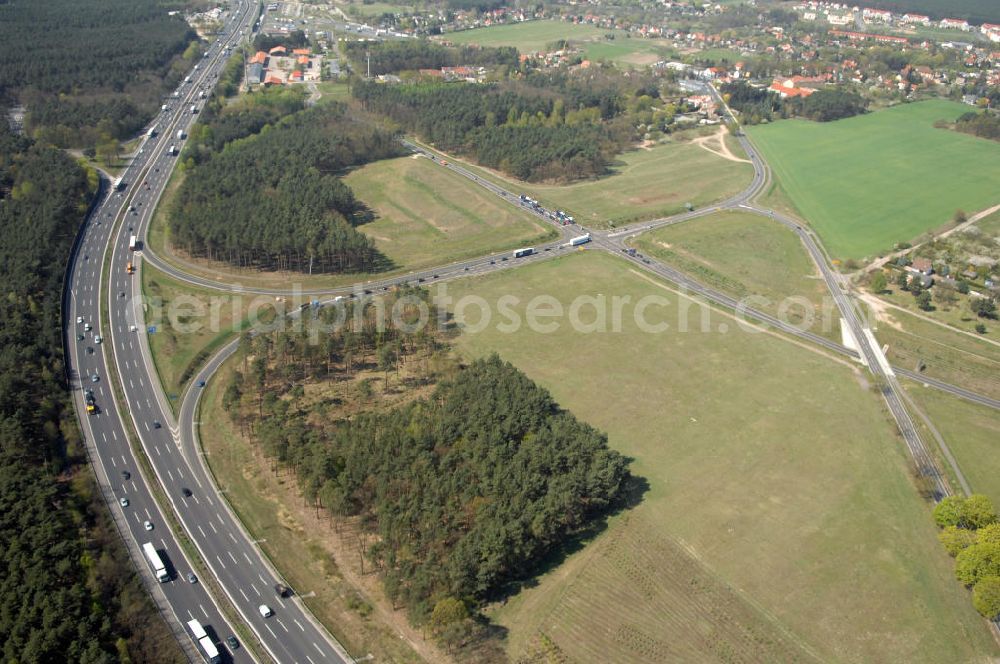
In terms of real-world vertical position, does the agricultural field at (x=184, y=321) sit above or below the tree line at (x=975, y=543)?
above

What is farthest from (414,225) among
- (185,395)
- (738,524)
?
(738,524)

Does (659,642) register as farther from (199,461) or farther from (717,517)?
(199,461)

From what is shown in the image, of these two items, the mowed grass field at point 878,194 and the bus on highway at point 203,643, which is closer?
the bus on highway at point 203,643

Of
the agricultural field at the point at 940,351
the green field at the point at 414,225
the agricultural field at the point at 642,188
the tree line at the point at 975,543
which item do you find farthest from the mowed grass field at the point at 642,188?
the tree line at the point at 975,543

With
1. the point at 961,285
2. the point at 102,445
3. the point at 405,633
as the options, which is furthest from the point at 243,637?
the point at 961,285

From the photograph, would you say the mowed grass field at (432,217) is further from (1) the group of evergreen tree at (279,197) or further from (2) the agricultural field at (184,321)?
(2) the agricultural field at (184,321)
